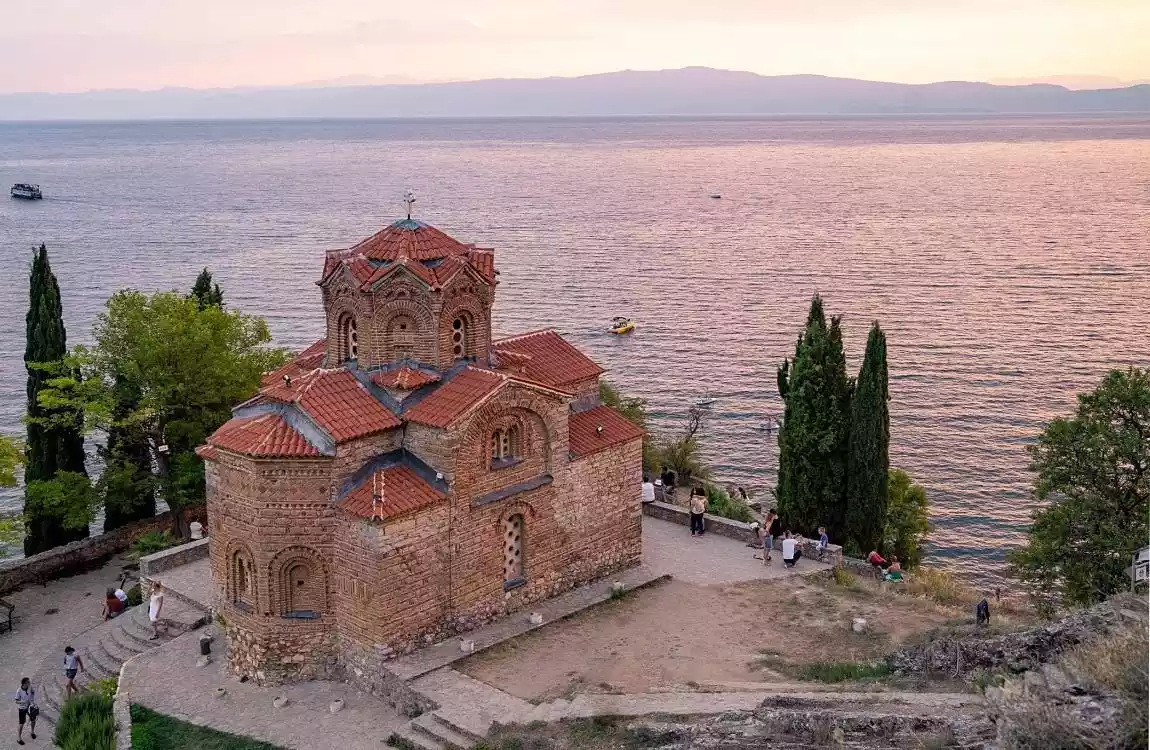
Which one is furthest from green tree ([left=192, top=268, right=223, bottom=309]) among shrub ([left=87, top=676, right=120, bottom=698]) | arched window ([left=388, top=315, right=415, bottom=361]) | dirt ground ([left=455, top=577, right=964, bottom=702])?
dirt ground ([left=455, top=577, right=964, bottom=702])

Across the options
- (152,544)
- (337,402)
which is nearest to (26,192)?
(152,544)

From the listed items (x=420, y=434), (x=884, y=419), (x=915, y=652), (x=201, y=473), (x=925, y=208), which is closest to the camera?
(x=915, y=652)

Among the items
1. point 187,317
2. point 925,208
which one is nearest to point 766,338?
point 187,317

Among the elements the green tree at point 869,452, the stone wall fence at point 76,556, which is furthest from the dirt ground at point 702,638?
the stone wall fence at point 76,556

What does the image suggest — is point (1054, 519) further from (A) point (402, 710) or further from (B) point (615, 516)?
(A) point (402, 710)

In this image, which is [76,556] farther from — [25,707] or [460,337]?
[460,337]

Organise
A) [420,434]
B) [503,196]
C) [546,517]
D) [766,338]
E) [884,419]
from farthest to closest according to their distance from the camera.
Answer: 1. [503,196]
2. [766,338]
3. [884,419]
4. [546,517]
5. [420,434]

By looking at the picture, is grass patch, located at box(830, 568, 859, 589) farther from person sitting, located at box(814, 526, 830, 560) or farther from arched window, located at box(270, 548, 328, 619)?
arched window, located at box(270, 548, 328, 619)
